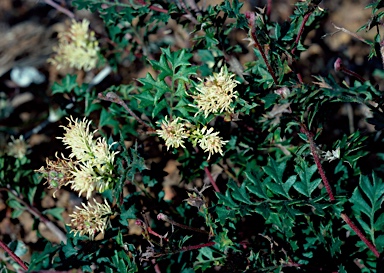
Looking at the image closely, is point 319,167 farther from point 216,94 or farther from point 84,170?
point 84,170

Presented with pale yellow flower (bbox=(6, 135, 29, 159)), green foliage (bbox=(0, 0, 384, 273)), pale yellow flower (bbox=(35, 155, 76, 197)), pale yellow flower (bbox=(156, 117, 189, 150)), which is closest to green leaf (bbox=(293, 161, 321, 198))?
green foliage (bbox=(0, 0, 384, 273))

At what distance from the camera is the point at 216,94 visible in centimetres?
131

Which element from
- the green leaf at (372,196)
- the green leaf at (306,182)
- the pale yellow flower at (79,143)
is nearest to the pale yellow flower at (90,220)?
the pale yellow flower at (79,143)

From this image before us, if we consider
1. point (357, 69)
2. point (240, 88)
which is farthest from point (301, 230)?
point (357, 69)

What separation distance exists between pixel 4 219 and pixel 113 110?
1.01 meters

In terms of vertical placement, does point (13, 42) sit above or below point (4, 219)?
above

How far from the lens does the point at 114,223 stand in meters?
1.55

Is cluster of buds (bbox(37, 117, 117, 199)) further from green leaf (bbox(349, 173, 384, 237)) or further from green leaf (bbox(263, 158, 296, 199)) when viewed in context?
Answer: green leaf (bbox(349, 173, 384, 237))

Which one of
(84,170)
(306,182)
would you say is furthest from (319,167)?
(84,170)

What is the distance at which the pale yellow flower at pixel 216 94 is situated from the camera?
51.6 inches

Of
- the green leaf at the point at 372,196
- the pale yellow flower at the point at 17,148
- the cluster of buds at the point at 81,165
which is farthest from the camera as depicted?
the pale yellow flower at the point at 17,148

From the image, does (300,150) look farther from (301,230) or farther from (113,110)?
(113,110)

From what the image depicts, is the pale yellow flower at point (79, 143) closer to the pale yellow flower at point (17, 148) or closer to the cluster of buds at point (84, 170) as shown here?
the cluster of buds at point (84, 170)

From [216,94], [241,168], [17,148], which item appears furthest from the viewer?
[17,148]
